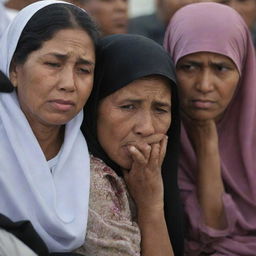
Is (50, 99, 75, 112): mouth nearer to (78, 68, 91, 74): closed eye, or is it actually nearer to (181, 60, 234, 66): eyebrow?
(78, 68, 91, 74): closed eye

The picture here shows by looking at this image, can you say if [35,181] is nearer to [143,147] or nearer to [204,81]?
[143,147]

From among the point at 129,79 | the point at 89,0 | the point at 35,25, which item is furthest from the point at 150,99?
the point at 89,0

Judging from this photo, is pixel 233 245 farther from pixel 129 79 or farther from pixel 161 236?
pixel 129 79

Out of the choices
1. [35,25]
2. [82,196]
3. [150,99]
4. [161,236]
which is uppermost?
[35,25]

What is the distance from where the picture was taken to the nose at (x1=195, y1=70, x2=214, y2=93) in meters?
3.21

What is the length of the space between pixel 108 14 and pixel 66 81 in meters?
2.28

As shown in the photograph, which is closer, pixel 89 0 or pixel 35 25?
pixel 35 25

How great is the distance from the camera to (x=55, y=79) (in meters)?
2.59

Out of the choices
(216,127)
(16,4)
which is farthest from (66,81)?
(16,4)

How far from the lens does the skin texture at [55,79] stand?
259cm

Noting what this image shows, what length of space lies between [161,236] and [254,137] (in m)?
0.92

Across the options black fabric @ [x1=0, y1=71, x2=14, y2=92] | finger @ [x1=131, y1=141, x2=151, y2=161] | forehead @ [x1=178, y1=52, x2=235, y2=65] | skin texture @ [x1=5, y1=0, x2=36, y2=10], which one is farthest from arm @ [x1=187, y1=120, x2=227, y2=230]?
skin texture @ [x1=5, y1=0, x2=36, y2=10]

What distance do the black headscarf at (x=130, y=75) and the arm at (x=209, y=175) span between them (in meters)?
0.26

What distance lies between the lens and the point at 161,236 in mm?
2873
